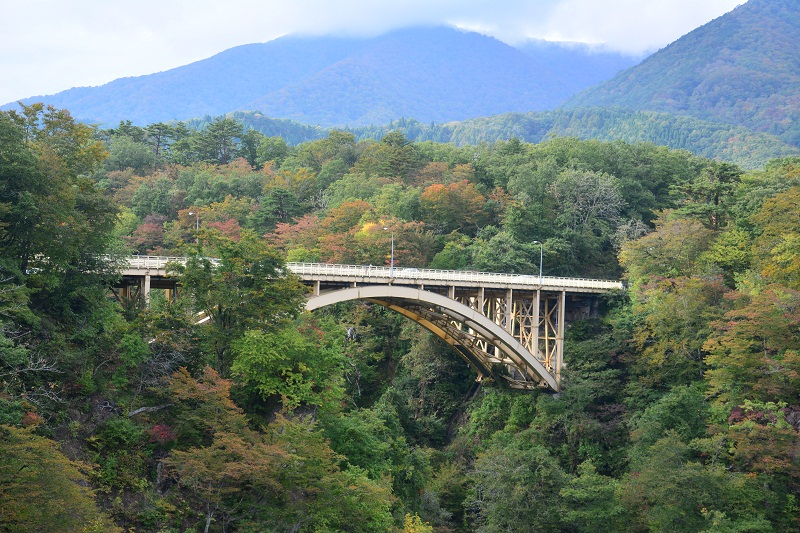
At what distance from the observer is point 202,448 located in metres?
24.5

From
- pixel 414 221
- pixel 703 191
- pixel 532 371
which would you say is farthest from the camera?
pixel 414 221

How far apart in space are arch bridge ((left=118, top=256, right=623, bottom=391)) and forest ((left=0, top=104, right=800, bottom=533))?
4.37 feet

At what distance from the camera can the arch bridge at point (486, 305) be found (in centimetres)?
4075

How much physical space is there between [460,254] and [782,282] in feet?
67.7

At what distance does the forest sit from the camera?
80.2 ft

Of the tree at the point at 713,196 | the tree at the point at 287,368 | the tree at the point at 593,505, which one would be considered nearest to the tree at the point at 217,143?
the tree at the point at 713,196

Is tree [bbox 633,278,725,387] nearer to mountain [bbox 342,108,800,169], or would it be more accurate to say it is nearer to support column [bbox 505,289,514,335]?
support column [bbox 505,289,514,335]

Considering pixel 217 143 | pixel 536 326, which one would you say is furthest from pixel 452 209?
pixel 217 143

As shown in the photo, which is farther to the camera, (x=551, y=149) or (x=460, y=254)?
(x=551, y=149)

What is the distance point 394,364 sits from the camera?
55219 millimetres

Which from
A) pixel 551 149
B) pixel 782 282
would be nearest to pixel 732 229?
pixel 782 282

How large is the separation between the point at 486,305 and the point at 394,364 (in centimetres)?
773

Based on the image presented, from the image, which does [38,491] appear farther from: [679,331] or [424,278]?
[679,331]

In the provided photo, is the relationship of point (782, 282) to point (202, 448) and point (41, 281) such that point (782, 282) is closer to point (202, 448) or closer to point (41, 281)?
point (202, 448)
